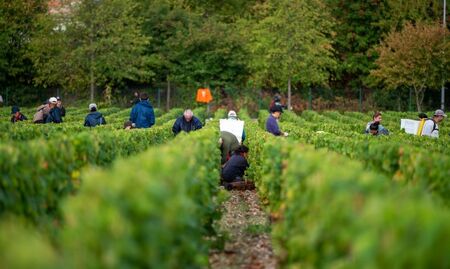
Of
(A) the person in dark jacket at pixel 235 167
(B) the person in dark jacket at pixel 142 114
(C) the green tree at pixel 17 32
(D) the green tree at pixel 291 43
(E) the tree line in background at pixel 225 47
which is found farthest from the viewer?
(C) the green tree at pixel 17 32

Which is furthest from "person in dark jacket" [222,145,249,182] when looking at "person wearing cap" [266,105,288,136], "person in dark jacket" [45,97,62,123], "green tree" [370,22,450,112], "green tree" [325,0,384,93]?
"green tree" [325,0,384,93]

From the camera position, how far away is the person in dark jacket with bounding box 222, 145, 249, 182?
1811cm

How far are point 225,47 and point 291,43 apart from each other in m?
8.21

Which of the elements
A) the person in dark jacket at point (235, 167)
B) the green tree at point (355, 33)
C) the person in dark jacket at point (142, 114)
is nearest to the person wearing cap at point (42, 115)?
the person in dark jacket at point (142, 114)

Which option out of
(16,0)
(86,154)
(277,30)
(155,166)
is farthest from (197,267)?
(16,0)

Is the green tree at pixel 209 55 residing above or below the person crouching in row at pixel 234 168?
above

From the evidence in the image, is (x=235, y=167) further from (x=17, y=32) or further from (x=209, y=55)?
(x=17, y=32)

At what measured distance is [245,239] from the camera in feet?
38.5

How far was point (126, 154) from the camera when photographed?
14047 mm

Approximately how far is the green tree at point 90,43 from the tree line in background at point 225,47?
0.07 metres

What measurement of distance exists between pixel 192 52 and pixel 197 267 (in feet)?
160

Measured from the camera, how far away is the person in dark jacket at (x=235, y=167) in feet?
59.4

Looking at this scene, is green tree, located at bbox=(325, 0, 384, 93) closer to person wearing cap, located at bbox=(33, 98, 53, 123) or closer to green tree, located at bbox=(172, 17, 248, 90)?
green tree, located at bbox=(172, 17, 248, 90)

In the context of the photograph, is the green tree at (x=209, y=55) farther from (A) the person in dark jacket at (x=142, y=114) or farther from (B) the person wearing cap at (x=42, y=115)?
(A) the person in dark jacket at (x=142, y=114)
